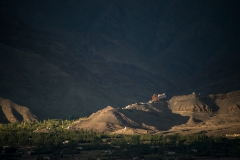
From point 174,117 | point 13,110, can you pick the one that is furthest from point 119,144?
point 13,110

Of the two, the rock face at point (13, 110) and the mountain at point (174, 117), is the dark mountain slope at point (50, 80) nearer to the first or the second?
the rock face at point (13, 110)

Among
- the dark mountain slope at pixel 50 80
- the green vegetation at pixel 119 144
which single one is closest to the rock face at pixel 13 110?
the dark mountain slope at pixel 50 80

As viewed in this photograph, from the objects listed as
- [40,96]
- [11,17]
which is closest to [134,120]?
[40,96]

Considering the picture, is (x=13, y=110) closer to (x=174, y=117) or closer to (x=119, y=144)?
(x=174, y=117)

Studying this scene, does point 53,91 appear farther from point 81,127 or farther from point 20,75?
point 81,127

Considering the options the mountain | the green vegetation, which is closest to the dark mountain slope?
the mountain

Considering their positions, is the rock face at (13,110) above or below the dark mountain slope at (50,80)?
below

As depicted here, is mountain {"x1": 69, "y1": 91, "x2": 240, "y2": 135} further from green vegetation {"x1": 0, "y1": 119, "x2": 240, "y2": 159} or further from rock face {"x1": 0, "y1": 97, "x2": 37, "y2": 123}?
rock face {"x1": 0, "y1": 97, "x2": 37, "y2": 123}
